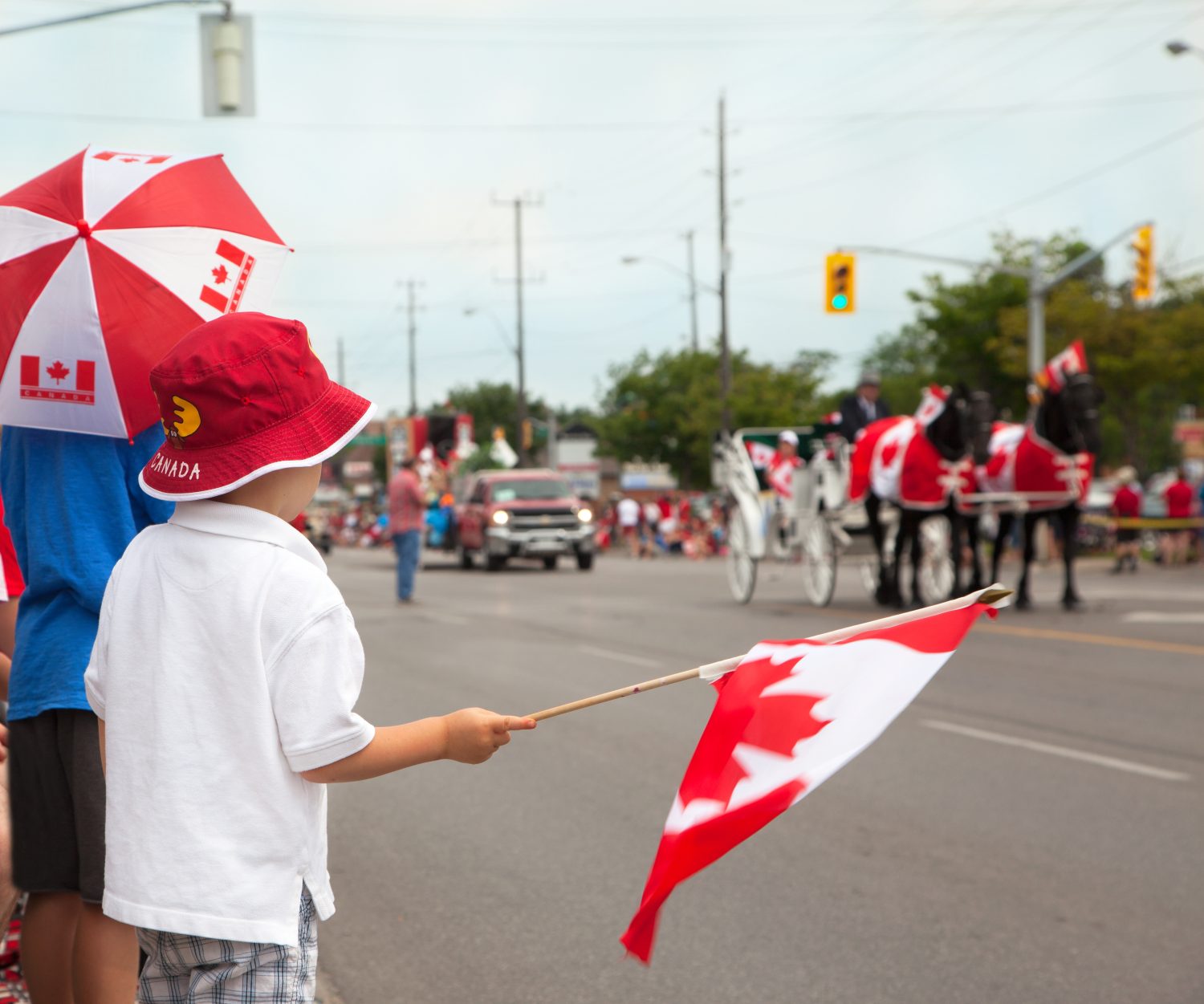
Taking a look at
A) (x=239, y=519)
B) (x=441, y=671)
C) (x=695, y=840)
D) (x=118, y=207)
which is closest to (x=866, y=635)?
(x=695, y=840)

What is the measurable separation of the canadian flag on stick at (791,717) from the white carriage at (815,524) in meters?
14.8

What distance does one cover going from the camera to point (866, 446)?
17.3 metres

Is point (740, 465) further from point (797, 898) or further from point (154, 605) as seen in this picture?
point (154, 605)

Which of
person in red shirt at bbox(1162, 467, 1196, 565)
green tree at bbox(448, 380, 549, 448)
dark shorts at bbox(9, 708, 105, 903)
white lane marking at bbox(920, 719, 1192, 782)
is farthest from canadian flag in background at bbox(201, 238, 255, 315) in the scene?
green tree at bbox(448, 380, 549, 448)

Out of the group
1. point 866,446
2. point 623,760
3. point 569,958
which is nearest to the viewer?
point 569,958

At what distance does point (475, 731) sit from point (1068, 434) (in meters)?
15.4

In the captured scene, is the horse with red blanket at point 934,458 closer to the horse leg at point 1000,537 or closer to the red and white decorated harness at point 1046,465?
the red and white decorated harness at point 1046,465

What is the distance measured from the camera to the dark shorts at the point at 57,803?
2.99m

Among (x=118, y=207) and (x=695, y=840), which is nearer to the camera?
(x=695, y=840)

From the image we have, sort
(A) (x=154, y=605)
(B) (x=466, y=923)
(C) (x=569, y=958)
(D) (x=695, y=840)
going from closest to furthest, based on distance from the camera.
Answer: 1. (A) (x=154, y=605)
2. (D) (x=695, y=840)
3. (C) (x=569, y=958)
4. (B) (x=466, y=923)

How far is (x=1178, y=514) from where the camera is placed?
29.0m

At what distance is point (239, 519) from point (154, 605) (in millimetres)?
195

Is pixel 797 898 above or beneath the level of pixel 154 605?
beneath

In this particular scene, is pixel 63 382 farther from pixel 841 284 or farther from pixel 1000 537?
pixel 841 284
